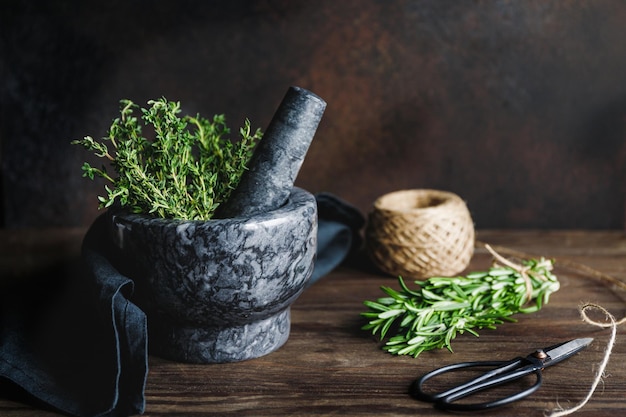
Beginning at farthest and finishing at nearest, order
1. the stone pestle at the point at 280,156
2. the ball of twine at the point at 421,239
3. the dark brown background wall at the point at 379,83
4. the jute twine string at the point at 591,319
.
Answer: the dark brown background wall at the point at 379,83, the ball of twine at the point at 421,239, the stone pestle at the point at 280,156, the jute twine string at the point at 591,319

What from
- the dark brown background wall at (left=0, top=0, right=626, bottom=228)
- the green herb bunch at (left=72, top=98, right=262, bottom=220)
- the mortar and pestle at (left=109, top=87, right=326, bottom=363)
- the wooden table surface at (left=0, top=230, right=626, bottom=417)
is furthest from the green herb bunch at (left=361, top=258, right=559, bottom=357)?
the dark brown background wall at (left=0, top=0, right=626, bottom=228)

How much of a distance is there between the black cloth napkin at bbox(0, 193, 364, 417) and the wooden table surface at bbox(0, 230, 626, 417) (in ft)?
0.10

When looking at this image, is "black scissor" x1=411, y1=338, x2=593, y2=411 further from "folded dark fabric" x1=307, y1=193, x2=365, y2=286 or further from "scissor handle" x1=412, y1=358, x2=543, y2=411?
"folded dark fabric" x1=307, y1=193, x2=365, y2=286

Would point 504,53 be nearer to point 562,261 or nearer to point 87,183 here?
point 562,261

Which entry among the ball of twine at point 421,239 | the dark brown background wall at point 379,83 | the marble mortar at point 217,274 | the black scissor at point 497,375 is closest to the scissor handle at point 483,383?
the black scissor at point 497,375

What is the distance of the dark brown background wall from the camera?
139 centimetres

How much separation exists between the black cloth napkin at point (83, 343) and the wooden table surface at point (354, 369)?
0.10ft

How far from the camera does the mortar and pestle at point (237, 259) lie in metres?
0.80

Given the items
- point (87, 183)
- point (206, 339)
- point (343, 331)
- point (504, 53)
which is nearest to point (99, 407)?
point (206, 339)

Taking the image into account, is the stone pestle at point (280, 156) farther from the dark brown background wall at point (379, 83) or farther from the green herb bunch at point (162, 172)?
the dark brown background wall at point (379, 83)

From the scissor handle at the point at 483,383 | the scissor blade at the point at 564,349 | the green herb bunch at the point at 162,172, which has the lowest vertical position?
the scissor handle at the point at 483,383

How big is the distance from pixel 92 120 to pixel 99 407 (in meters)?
0.83

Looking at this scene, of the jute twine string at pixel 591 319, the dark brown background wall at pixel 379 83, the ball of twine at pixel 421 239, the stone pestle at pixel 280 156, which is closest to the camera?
the jute twine string at pixel 591 319

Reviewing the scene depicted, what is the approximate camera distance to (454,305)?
980 mm
